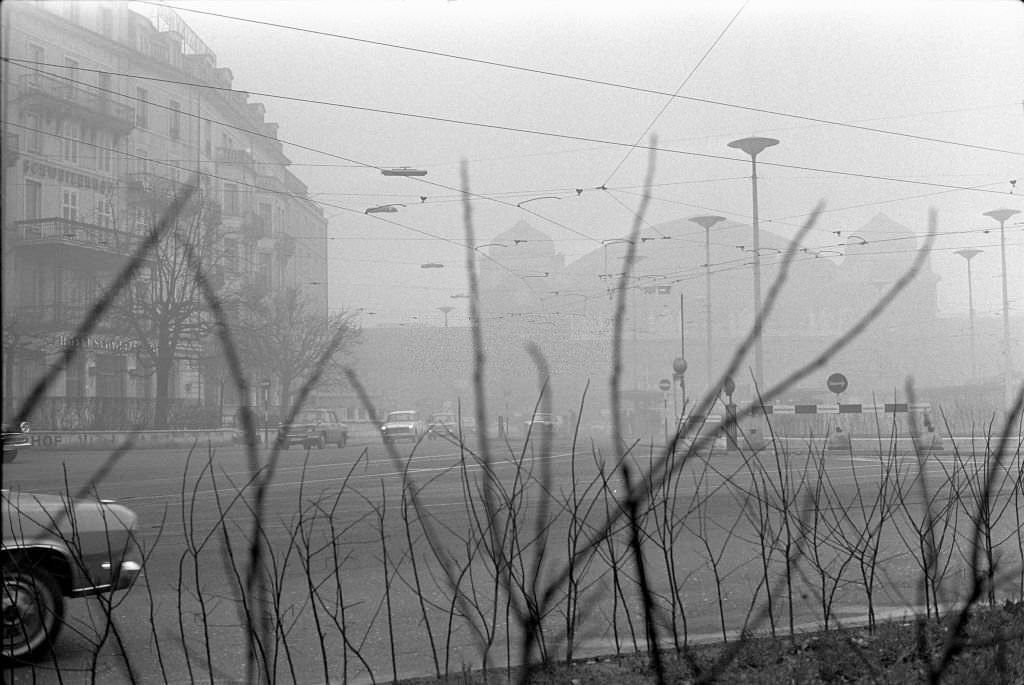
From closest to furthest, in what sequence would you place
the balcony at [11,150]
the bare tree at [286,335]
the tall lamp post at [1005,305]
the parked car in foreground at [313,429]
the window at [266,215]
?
the balcony at [11,150]
the parked car in foreground at [313,429]
the bare tree at [286,335]
the window at [266,215]
the tall lamp post at [1005,305]

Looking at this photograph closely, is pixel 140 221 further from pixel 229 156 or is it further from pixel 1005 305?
pixel 1005 305

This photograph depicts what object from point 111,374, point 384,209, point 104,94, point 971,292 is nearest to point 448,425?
point 384,209

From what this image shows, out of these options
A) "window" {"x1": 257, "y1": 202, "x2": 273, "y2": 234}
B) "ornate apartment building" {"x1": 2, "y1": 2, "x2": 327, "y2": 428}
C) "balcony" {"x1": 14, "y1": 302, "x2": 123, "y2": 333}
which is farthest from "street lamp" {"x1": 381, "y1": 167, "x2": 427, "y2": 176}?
"balcony" {"x1": 14, "y1": 302, "x2": 123, "y2": 333}

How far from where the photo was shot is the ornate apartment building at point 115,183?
254 cm

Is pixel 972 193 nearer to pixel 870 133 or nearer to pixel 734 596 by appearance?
pixel 870 133

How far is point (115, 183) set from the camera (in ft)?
9.59

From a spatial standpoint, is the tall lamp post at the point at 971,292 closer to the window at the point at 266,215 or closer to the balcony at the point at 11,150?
the window at the point at 266,215

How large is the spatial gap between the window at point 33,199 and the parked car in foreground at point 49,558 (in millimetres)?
706

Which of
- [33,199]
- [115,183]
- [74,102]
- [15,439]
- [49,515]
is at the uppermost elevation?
[74,102]

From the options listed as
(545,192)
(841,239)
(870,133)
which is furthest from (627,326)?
(870,133)

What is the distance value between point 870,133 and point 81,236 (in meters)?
2.59

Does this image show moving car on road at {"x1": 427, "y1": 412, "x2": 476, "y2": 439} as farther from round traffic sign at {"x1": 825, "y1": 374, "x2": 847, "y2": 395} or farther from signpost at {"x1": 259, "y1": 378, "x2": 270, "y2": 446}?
round traffic sign at {"x1": 825, "y1": 374, "x2": 847, "y2": 395}

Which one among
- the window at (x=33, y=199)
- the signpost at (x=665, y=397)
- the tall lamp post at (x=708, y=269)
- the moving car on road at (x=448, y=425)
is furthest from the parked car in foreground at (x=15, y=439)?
the tall lamp post at (x=708, y=269)

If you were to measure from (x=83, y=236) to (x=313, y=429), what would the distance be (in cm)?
84
